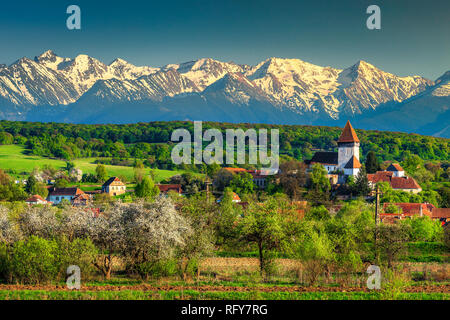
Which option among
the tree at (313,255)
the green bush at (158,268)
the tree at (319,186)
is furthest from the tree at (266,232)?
the tree at (319,186)

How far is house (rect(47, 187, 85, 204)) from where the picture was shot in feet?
292

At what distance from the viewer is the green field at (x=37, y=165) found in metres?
113

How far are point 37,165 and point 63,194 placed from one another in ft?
105

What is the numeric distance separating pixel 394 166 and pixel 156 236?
76.5 metres

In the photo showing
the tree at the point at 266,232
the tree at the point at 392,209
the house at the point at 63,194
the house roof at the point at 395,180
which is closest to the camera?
the tree at the point at 266,232

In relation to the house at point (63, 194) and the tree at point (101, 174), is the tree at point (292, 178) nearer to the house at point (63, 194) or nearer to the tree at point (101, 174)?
the house at point (63, 194)

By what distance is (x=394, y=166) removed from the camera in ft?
322

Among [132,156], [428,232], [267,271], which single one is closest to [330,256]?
[267,271]

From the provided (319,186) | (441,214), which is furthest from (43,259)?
(319,186)

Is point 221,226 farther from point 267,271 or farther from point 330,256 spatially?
point 330,256

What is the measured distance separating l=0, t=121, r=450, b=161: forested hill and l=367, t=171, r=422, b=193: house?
5663 centimetres

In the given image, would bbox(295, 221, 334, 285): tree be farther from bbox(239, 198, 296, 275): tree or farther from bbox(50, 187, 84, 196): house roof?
bbox(50, 187, 84, 196): house roof

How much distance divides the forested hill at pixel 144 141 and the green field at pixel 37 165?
5.87 metres
